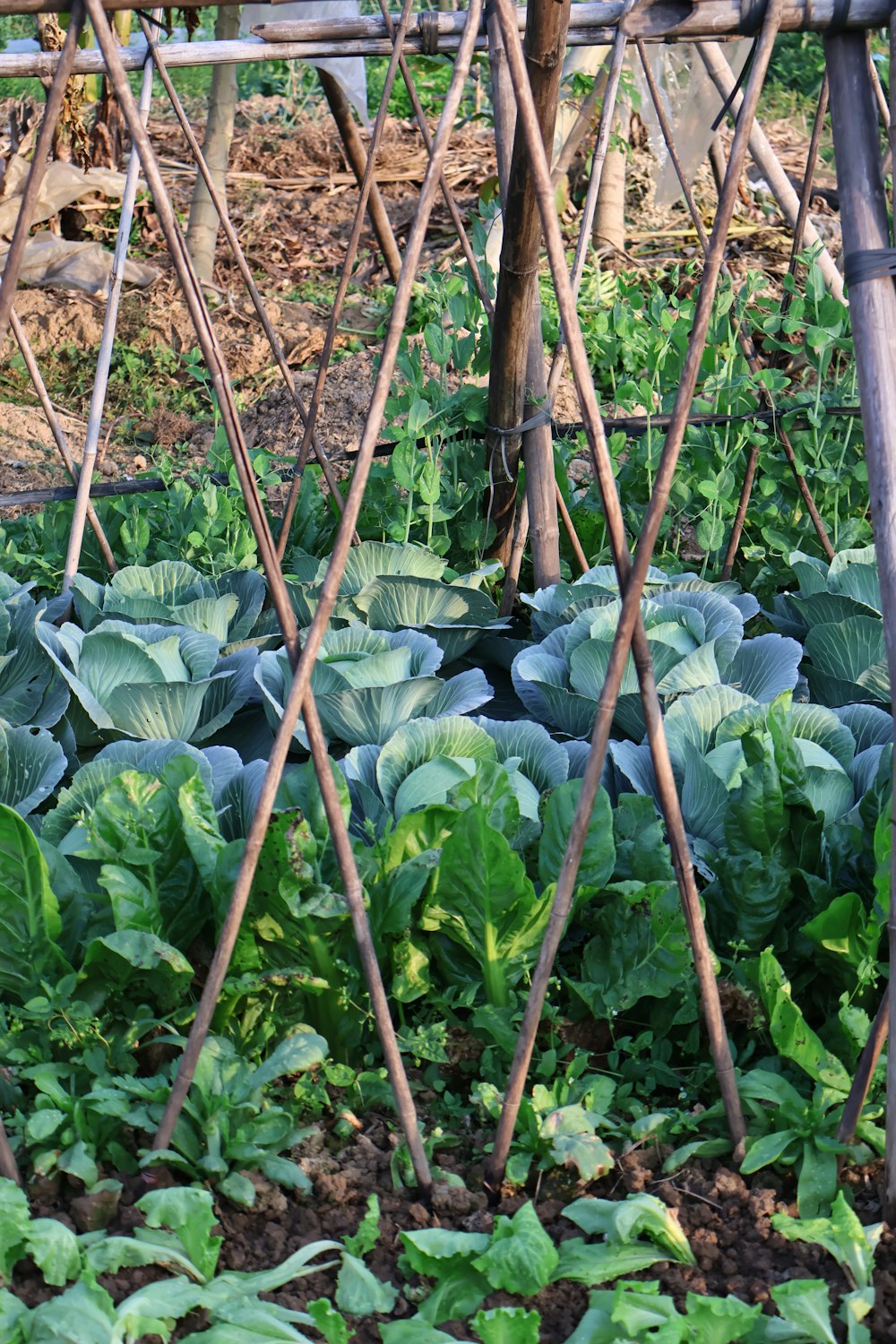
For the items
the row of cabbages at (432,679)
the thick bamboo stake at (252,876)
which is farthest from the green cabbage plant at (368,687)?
the thick bamboo stake at (252,876)

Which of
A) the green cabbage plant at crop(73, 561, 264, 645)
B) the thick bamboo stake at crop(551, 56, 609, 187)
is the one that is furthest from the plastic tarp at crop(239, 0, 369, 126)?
the green cabbage plant at crop(73, 561, 264, 645)

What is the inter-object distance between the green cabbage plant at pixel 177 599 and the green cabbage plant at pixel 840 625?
3.82 feet

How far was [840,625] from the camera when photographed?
2.17 meters

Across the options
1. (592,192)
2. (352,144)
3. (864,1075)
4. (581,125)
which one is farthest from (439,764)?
(581,125)

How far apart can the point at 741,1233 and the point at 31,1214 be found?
85cm

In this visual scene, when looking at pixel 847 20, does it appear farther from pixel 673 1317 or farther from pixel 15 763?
pixel 15 763

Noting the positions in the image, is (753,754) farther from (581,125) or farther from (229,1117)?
(581,125)

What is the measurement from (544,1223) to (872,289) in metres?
1.19

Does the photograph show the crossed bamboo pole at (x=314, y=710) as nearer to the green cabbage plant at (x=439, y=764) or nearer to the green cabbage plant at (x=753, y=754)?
the green cabbage plant at (x=439, y=764)

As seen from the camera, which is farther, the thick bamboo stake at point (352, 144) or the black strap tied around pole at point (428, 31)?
the thick bamboo stake at point (352, 144)

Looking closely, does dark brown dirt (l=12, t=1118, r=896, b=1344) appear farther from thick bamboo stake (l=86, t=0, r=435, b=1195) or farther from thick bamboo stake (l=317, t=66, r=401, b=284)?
thick bamboo stake (l=317, t=66, r=401, b=284)

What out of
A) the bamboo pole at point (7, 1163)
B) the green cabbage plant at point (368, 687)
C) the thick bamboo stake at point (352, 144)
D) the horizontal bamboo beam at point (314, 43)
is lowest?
the bamboo pole at point (7, 1163)

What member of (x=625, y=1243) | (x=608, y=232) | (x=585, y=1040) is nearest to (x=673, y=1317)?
(x=625, y=1243)

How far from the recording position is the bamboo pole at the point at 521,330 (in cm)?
193
